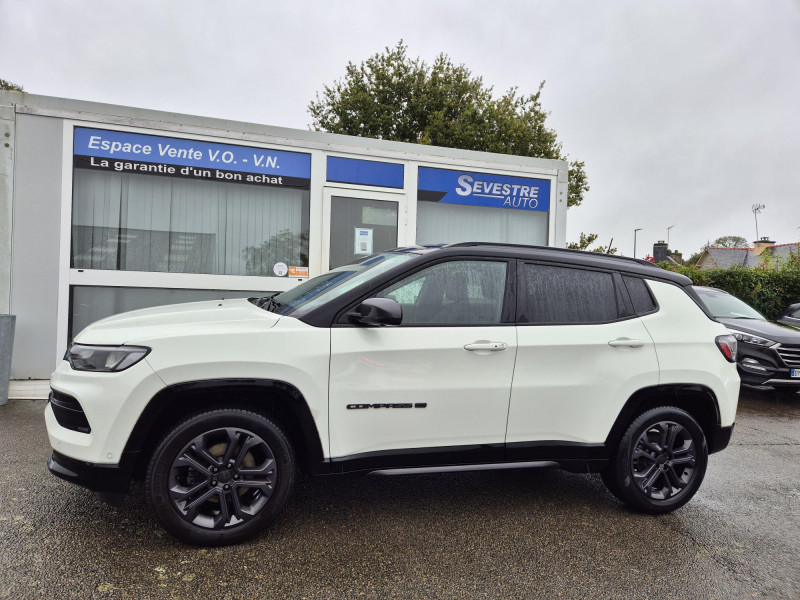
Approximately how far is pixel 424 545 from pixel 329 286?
1.56m

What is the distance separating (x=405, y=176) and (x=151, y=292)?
11.9ft

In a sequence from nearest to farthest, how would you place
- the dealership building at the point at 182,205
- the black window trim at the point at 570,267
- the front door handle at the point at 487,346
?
the front door handle at the point at 487,346, the black window trim at the point at 570,267, the dealership building at the point at 182,205

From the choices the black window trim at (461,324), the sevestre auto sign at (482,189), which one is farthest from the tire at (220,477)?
the sevestre auto sign at (482,189)

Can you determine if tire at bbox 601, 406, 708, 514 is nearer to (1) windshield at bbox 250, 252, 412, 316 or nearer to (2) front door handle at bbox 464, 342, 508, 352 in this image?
(2) front door handle at bbox 464, 342, 508, 352

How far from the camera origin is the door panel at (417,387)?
296cm

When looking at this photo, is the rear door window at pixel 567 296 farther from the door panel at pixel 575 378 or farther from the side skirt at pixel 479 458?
the side skirt at pixel 479 458

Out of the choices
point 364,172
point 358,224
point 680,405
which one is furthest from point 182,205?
point 680,405

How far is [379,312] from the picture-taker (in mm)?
2889

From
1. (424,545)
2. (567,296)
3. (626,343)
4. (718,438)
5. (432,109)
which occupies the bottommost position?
(424,545)

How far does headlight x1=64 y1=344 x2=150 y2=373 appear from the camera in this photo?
272cm

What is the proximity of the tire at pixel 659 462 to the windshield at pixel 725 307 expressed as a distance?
597 cm

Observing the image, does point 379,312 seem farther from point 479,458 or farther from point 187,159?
point 187,159

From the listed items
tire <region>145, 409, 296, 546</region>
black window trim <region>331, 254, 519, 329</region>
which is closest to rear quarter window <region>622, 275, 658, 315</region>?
black window trim <region>331, 254, 519, 329</region>

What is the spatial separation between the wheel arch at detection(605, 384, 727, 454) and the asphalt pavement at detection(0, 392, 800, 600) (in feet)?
1.70
